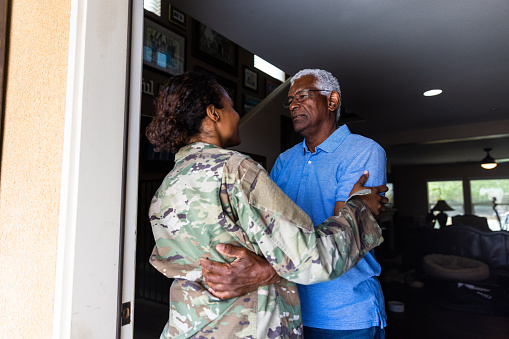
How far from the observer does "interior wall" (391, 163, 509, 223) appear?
A: 1262cm

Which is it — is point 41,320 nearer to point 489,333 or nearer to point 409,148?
point 489,333

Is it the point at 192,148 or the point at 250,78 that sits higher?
the point at 250,78

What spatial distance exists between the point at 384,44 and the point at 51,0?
2.33 meters

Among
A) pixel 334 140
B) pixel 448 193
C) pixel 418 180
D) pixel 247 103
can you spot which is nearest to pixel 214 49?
pixel 247 103

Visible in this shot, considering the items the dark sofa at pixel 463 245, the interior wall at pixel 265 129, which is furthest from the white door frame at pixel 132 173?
the dark sofa at pixel 463 245

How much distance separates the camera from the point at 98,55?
0.96 metres

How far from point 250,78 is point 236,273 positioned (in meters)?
5.78

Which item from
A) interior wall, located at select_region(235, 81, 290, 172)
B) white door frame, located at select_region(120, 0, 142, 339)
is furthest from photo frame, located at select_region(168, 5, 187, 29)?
white door frame, located at select_region(120, 0, 142, 339)

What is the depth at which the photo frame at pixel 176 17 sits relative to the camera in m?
4.80

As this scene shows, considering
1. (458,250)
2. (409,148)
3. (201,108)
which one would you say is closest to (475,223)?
(409,148)

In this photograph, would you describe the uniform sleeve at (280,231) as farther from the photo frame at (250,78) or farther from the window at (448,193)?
the window at (448,193)

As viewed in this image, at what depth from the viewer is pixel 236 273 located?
91 centimetres

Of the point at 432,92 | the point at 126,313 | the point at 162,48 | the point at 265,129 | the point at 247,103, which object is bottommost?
the point at 126,313

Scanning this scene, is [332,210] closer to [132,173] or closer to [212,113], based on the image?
[212,113]
